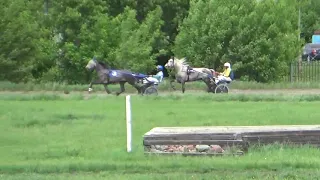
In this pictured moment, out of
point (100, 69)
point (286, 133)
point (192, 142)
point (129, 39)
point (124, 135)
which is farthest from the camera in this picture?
point (129, 39)

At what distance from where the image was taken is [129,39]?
38.3 metres

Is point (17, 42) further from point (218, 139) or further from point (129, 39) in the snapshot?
point (218, 139)

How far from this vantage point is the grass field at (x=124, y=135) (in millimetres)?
10922

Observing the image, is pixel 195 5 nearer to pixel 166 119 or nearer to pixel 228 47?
pixel 228 47

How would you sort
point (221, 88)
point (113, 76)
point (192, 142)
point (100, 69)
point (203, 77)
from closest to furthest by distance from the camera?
point (192, 142) < point (113, 76) < point (100, 69) < point (203, 77) < point (221, 88)

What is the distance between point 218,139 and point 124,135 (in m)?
3.16

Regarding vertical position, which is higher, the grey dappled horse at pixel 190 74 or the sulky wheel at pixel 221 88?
the grey dappled horse at pixel 190 74

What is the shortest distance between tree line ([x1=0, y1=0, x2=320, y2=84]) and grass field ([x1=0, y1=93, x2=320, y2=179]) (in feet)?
33.3

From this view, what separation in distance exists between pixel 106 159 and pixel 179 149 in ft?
4.95

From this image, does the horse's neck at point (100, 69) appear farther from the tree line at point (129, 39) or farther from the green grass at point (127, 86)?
the tree line at point (129, 39)

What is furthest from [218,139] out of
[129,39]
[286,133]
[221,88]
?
[129,39]

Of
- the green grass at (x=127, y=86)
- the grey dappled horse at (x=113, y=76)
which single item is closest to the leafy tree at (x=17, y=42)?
the green grass at (x=127, y=86)

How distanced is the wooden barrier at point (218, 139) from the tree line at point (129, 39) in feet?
75.7

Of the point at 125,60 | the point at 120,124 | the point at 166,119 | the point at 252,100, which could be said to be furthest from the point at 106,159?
the point at 125,60
